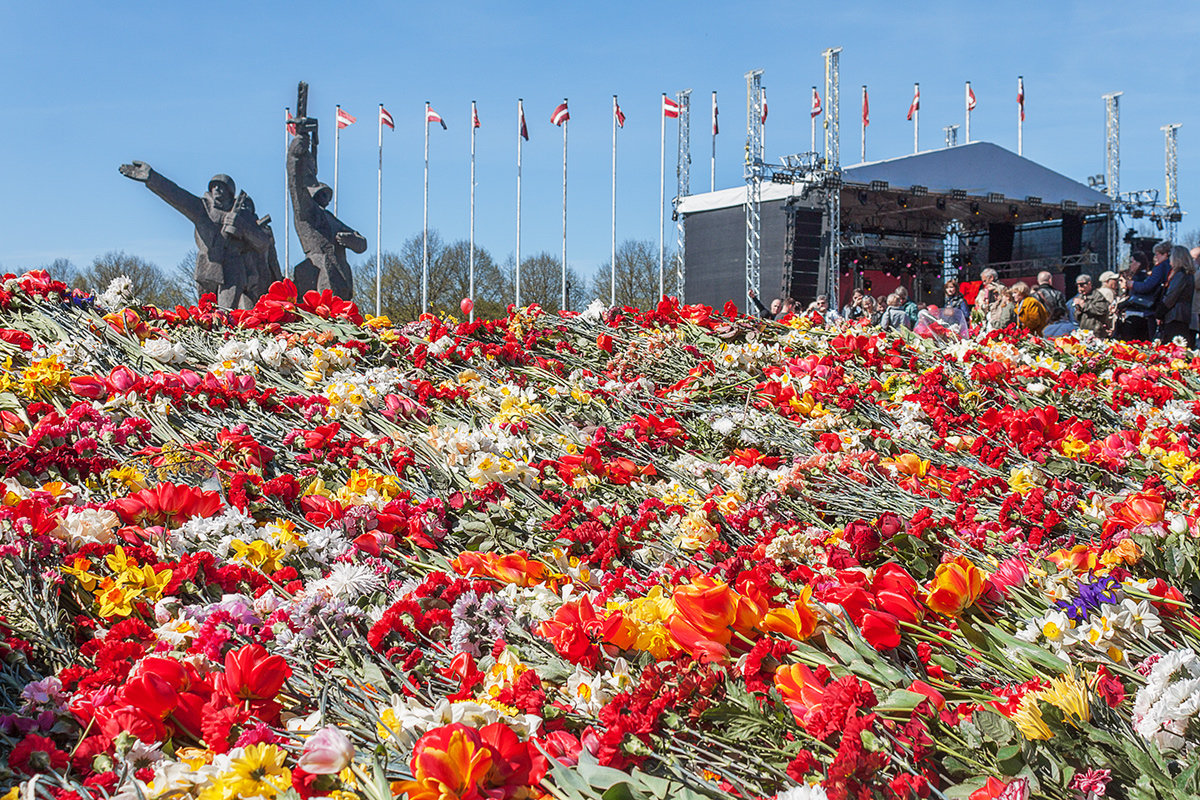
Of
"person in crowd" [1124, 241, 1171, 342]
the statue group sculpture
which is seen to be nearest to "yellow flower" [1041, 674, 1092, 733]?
"person in crowd" [1124, 241, 1171, 342]

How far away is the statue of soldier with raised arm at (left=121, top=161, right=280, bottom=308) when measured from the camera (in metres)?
12.0

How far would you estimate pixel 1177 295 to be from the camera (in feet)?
22.0

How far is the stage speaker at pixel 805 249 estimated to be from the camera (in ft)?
57.8

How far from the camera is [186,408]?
8.82 feet

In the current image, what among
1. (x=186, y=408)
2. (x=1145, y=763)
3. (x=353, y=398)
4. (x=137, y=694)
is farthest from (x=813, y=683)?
(x=186, y=408)

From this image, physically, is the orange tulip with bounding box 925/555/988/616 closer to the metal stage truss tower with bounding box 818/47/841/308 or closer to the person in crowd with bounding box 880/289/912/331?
the person in crowd with bounding box 880/289/912/331

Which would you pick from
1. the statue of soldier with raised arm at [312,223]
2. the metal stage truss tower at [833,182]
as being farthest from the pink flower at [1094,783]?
the metal stage truss tower at [833,182]

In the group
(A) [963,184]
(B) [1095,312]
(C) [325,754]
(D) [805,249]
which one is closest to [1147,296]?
(B) [1095,312]

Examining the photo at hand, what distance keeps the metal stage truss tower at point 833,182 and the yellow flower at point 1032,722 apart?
16905mm

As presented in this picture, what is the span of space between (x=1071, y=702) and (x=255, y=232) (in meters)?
12.3

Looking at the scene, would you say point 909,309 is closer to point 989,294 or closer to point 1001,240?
point 989,294

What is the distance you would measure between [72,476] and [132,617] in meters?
0.75

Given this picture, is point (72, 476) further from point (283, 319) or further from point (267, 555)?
point (283, 319)

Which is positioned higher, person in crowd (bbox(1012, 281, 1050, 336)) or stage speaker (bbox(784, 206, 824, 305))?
stage speaker (bbox(784, 206, 824, 305))
